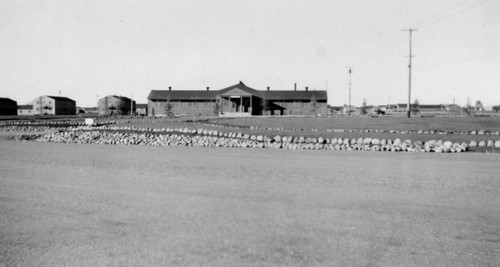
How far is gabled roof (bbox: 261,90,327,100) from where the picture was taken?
9619cm

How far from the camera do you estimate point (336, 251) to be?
5039 millimetres

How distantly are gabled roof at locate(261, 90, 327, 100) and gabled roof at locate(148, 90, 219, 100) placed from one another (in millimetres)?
12849

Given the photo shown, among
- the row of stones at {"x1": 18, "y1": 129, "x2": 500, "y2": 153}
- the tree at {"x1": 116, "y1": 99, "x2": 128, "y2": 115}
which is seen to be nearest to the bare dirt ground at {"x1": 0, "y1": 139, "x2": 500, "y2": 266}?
the row of stones at {"x1": 18, "y1": 129, "x2": 500, "y2": 153}

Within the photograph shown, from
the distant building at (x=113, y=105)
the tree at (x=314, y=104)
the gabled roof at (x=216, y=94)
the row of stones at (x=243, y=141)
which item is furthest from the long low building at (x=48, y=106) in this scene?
the row of stones at (x=243, y=141)

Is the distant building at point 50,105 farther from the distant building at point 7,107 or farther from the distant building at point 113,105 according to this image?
the distant building at point 113,105

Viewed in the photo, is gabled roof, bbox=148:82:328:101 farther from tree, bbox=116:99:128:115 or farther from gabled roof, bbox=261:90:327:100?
tree, bbox=116:99:128:115

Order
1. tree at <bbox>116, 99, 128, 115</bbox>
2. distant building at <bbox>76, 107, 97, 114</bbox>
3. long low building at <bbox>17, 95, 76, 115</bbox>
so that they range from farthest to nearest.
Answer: distant building at <bbox>76, 107, 97, 114</bbox>, long low building at <bbox>17, 95, 76, 115</bbox>, tree at <bbox>116, 99, 128, 115</bbox>

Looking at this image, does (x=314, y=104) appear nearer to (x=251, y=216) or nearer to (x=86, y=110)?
(x=251, y=216)

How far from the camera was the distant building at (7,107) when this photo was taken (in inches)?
4594

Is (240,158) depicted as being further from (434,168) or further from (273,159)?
(434,168)

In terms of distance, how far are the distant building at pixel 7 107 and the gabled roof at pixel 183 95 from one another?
5017cm

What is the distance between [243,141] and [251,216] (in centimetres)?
1401

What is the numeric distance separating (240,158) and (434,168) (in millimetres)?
6412

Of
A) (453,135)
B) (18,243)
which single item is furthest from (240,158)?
(453,135)
